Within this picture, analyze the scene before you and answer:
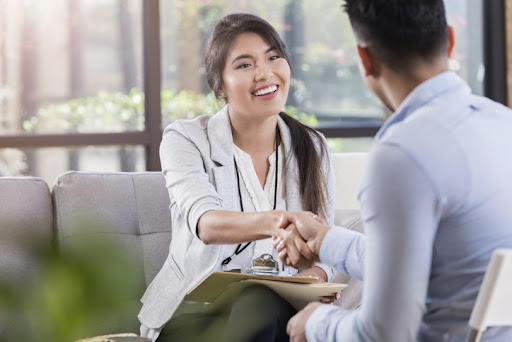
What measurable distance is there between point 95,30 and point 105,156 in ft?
2.33

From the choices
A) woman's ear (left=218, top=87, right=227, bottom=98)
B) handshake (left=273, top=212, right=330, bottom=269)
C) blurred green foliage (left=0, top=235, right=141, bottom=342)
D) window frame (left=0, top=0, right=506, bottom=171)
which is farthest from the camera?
window frame (left=0, top=0, right=506, bottom=171)

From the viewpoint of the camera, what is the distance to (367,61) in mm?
1233

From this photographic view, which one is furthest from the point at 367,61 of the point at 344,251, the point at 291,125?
the point at 291,125

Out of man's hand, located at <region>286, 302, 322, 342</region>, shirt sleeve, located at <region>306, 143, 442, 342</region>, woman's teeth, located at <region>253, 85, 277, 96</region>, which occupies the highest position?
woman's teeth, located at <region>253, 85, 277, 96</region>

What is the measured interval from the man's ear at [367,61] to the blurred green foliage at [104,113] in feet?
9.05

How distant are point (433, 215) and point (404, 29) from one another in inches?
13.4

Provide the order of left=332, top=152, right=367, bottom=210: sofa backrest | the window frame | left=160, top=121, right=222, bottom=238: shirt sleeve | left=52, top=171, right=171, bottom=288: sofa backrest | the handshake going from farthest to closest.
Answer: the window frame < left=332, top=152, right=367, bottom=210: sofa backrest < left=52, top=171, right=171, bottom=288: sofa backrest < left=160, top=121, right=222, bottom=238: shirt sleeve < the handshake

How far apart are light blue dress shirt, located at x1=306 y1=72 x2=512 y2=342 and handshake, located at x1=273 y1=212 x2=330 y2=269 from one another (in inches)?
18.8

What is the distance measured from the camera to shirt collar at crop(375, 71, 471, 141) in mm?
1173

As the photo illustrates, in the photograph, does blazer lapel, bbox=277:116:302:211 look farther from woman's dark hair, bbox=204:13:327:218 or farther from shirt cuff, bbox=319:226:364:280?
shirt cuff, bbox=319:226:364:280

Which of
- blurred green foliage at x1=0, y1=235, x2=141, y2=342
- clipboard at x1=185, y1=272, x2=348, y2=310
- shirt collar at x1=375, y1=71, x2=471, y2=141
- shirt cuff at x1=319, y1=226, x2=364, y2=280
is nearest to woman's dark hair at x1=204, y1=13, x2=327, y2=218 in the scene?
clipboard at x1=185, y1=272, x2=348, y2=310

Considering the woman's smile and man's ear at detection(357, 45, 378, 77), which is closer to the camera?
man's ear at detection(357, 45, 378, 77)

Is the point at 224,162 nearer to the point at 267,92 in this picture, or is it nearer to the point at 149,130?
the point at 267,92

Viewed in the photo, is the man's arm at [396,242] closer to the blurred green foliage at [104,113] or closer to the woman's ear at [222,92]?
the woman's ear at [222,92]
